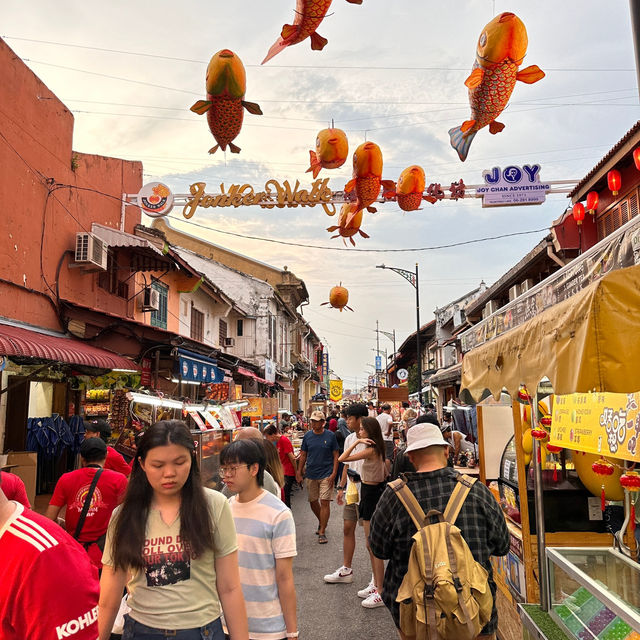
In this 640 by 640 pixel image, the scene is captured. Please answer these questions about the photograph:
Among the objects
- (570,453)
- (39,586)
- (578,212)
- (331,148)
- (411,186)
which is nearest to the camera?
(39,586)

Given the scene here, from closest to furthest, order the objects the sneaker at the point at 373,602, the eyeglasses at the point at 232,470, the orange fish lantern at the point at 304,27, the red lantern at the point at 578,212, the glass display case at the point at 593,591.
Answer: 1. the glass display case at the point at 593,591
2. the eyeglasses at the point at 232,470
3. the orange fish lantern at the point at 304,27
4. the sneaker at the point at 373,602
5. the red lantern at the point at 578,212

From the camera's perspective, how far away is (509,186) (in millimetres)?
12383

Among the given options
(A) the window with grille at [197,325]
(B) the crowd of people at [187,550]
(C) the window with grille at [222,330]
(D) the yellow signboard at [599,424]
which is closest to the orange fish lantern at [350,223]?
(D) the yellow signboard at [599,424]

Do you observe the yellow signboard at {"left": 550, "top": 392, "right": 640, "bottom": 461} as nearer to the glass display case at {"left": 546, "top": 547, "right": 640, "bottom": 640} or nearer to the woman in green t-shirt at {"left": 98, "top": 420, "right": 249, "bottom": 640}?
the glass display case at {"left": 546, "top": 547, "right": 640, "bottom": 640}

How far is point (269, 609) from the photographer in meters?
3.08

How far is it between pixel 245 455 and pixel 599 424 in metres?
2.77

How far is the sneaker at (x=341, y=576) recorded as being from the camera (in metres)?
6.80

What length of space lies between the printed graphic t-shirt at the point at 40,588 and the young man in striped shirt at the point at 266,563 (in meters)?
1.36

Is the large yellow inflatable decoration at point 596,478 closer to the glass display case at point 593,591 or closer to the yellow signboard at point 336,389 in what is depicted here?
the glass display case at point 593,591

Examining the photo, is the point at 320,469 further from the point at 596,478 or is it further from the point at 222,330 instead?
the point at 222,330

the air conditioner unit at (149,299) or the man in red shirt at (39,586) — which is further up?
the air conditioner unit at (149,299)

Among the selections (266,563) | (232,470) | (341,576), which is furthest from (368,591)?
(232,470)

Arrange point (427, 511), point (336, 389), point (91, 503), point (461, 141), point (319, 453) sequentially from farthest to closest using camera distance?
point (336, 389) < point (319, 453) < point (461, 141) < point (91, 503) < point (427, 511)

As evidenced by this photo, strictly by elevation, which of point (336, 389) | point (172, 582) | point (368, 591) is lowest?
point (368, 591)
